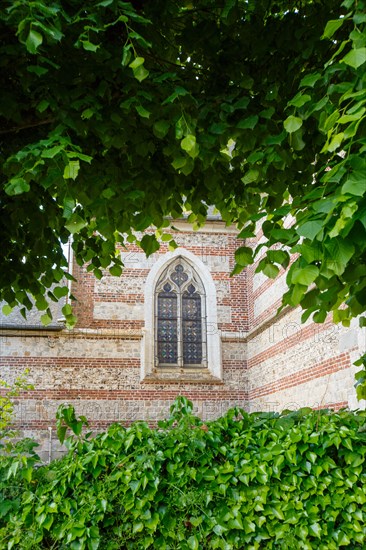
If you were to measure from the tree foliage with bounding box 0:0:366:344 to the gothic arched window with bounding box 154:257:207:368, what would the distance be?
8.39m

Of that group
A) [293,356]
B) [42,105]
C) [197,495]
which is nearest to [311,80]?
[42,105]

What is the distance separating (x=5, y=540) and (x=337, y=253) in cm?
342

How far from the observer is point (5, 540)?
433 cm

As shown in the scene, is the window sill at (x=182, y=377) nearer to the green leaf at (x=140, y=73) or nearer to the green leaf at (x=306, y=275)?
the green leaf at (x=140, y=73)

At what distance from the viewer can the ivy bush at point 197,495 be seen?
4320 mm

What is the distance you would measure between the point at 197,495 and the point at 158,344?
27.2ft

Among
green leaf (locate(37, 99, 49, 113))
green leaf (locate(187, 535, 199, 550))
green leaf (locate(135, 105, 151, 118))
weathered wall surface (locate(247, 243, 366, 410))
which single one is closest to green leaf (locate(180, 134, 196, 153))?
green leaf (locate(135, 105, 151, 118))

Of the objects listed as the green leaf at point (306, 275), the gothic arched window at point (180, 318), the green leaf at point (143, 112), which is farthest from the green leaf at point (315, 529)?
the gothic arched window at point (180, 318)

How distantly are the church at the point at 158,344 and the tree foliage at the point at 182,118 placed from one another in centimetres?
706

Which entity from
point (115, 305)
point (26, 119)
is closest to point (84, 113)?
point (26, 119)

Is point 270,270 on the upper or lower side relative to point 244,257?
lower

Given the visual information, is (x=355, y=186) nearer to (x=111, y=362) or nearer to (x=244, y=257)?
(x=244, y=257)

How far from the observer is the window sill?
12242 mm

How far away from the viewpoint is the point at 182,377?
1234 cm
